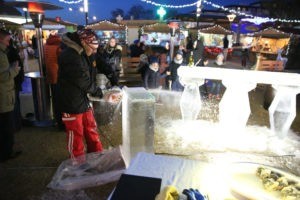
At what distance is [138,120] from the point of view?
11.9 ft

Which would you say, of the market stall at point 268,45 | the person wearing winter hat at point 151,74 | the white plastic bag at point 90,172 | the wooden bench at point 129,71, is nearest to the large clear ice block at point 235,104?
the person wearing winter hat at point 151,74

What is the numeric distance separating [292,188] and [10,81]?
3835mm

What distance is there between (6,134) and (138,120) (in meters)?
2.08

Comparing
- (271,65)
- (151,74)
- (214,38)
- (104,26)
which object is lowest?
(271,65)

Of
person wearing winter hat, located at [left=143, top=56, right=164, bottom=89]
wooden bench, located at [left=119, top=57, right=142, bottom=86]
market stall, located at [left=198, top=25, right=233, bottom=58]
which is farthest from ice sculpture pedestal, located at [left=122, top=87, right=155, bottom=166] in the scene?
market stall, located at [left=198, top=25, right=233, bottom=58]

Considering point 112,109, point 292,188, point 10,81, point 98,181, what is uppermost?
point 10,81

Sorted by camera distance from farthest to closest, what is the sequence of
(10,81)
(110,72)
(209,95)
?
(209,95), (110,72), (10,81)

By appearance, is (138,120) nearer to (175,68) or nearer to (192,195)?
(192,195)

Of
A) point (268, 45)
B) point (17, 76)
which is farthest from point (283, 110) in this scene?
point (268, 45)

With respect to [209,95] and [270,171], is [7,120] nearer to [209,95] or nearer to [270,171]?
[270,171]

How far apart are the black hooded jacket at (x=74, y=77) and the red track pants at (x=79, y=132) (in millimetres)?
104

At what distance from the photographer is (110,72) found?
14.9 feet

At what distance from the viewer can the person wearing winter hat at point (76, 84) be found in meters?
3.47

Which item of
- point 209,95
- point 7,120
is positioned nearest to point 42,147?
point 7,120
